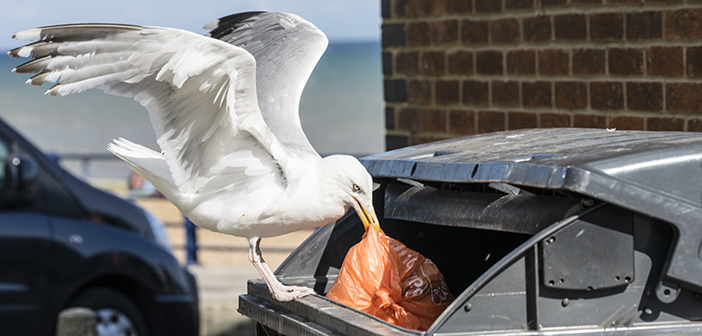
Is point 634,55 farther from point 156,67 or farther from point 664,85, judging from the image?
point 156,67

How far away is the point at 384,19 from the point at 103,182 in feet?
70.7

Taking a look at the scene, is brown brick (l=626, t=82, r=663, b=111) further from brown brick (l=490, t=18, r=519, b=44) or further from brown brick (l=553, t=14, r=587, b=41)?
brown brick (l=490, t=18, r=519, b=44)

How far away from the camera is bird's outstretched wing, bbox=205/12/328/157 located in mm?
3311

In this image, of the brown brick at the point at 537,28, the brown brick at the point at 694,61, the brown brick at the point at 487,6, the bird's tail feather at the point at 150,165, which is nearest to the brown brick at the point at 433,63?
the brown brick at the point at 487,6

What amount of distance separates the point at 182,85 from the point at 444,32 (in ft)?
6.82

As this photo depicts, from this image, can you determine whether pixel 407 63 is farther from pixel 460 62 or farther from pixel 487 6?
pixel 487 6

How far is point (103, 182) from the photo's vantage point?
973 inches

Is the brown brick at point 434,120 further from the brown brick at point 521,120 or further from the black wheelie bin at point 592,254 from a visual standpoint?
the black wheelie bin at point 592,254

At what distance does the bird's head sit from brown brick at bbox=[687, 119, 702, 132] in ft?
4.75

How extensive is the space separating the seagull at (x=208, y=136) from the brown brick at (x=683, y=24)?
154 centimetres

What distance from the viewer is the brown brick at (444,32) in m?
4.27

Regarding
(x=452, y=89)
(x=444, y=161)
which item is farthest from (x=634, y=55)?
(x=444, y=161)

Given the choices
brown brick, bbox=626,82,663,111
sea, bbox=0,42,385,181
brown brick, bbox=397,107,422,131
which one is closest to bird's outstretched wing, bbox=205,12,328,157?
brown brick, bbox=397,107,422,131

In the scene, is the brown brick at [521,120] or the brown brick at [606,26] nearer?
the brown brick at [606,26]
